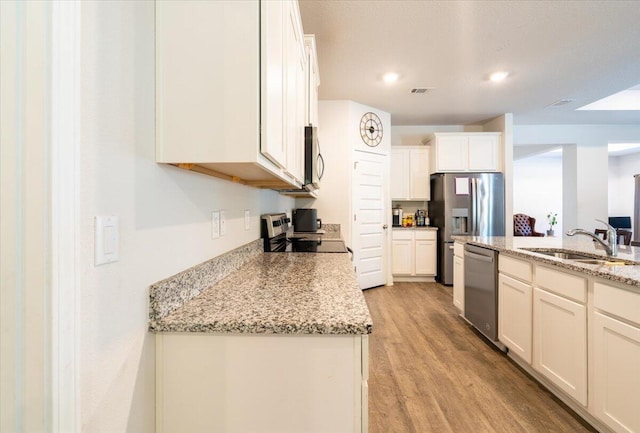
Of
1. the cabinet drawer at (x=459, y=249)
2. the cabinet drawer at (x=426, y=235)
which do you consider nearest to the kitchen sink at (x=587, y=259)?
the cabinet drawer at (x=459, y=249)

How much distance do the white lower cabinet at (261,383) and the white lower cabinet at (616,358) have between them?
130 cm

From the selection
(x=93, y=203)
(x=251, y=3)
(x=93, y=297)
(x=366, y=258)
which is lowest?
(x=366, y=258)

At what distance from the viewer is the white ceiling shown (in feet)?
7.27

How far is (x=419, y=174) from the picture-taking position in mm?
4957

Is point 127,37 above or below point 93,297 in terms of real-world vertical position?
above

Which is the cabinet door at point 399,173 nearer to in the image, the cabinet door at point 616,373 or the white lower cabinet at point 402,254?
the white lower cabinet at point 402,254

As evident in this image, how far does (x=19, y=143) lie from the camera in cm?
58

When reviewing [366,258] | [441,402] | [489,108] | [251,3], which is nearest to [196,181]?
[251,3]

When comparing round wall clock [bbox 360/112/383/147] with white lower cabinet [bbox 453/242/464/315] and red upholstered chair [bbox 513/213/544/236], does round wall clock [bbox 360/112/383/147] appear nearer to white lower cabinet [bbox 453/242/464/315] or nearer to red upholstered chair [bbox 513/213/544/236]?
white lower cabinet [bbox 453/242/464/315]

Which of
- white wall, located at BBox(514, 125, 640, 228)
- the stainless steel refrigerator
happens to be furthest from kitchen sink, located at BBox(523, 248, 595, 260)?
white wall, located at BBox(514, 125, 640, 228)

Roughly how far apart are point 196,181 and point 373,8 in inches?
76.0

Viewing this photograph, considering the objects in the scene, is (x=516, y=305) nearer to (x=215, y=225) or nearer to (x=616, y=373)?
(x=616, y=373)

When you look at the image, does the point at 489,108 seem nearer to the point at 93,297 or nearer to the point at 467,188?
the point at 467,188

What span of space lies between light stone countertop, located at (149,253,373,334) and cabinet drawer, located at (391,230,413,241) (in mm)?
3499
